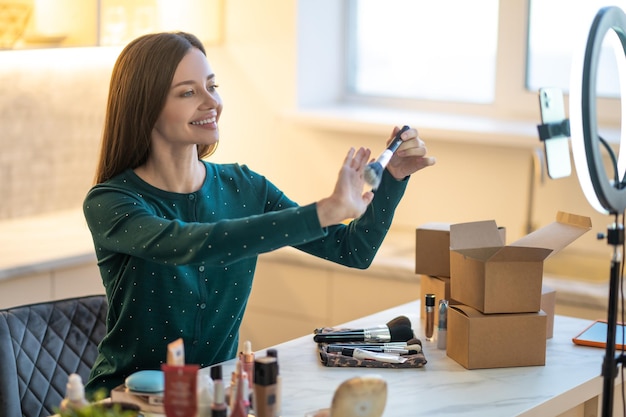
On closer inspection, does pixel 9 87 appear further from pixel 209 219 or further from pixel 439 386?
pixel 439 386

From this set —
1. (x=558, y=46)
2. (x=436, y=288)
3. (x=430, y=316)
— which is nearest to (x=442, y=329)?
(x=430, y=316)

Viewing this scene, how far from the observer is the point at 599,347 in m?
2.28

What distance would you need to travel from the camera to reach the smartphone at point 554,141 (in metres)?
2.01

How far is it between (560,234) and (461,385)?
0.45 metres

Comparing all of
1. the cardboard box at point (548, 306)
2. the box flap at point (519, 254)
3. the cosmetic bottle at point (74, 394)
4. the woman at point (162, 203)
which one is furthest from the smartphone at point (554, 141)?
the cosmetic bottle at point (74, 394)

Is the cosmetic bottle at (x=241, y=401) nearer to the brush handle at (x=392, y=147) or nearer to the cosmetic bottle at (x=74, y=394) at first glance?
the cosmetic bottle at (x=74, y=394)

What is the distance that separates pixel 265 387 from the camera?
5.55 ft

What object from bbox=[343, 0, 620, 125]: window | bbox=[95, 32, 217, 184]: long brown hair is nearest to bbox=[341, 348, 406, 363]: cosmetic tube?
bbox=[95, 32, 217, 184]: long brown hair

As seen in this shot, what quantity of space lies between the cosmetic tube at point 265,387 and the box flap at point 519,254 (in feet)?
1.99

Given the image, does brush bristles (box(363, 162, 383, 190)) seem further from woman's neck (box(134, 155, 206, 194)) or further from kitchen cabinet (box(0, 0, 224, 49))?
kitchen cabinet (box(0, 0, 224, 49))

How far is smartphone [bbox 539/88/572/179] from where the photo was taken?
79.3 inches

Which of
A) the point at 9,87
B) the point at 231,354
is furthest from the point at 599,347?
the point at 9,87

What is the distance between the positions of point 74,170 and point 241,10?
859mm

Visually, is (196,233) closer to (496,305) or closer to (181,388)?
(181,388)
